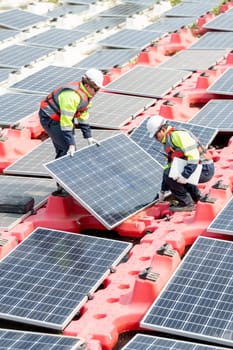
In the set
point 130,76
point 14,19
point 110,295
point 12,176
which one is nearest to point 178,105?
point 130,76

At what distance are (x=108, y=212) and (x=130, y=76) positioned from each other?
8.74 metres

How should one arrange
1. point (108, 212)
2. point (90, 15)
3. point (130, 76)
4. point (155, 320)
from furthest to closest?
point (90, 15), point (130, 76), point (108, 212), point (155, 320)

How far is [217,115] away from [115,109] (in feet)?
8.24

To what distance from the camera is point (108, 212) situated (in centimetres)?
1333

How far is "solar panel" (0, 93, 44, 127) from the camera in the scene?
1834cm

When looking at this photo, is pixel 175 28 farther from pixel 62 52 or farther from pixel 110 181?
pixel 110 181

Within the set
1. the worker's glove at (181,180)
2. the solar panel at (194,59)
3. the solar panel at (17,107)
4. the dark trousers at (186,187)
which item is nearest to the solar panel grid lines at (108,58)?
the solar panel at (194,59)

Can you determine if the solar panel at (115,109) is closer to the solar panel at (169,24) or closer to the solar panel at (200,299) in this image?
the solar panel at (200,299)

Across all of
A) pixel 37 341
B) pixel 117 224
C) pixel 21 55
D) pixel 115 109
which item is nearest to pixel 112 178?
pixel 117 224

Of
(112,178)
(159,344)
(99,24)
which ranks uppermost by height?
(112,178)

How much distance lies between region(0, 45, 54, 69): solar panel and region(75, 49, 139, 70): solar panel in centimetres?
140

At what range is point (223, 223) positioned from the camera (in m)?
12.6

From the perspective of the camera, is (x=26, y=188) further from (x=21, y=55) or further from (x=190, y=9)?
(x=190, y=9)

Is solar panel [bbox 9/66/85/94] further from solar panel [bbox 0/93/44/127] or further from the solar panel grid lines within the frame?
the solar panel grid lines
